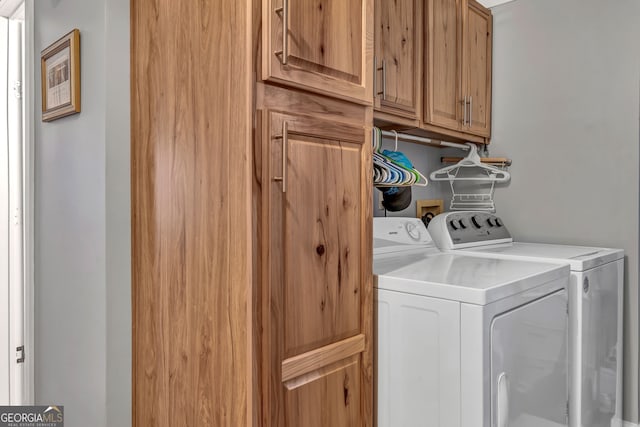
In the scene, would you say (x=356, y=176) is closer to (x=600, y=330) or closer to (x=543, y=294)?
(x=543, y=294)

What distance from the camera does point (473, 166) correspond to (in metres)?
2.66

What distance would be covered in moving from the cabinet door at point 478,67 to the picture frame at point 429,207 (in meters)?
0.46

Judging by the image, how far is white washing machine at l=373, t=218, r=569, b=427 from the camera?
4.07 feet

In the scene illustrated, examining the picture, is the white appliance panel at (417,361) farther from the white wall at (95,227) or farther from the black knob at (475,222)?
the black knob at (475,222)

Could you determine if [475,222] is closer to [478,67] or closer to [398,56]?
[478,67]

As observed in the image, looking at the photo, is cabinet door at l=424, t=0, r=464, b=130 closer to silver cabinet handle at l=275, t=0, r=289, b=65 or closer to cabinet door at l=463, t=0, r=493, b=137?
cabinet door at l=463, t=0, r=493, b=137

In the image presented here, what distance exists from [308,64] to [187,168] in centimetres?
43

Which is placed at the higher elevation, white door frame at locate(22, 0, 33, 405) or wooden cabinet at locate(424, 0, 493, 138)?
wooden cabinet at locate(424, 0, 493, 138)

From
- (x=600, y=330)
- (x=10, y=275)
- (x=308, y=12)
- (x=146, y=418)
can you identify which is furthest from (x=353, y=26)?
(x=10, y=275)

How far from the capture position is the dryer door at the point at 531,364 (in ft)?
4.21

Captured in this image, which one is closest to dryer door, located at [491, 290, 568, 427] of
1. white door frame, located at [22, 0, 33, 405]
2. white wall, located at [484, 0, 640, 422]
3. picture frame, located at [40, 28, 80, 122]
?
white wall, located at [484, 0, 640, 422]

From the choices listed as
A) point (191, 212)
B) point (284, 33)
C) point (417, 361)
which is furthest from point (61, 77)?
point (417, 361)

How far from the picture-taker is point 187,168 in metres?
1.23

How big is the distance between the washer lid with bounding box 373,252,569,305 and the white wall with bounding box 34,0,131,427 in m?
0.85
